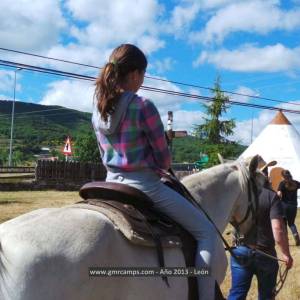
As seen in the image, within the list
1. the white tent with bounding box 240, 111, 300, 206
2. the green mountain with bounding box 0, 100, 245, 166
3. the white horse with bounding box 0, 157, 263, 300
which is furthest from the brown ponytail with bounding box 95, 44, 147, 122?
the green mountain with bounding box 0, 100, 245, 166

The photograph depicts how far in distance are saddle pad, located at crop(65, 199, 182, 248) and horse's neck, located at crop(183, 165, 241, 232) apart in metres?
0.82

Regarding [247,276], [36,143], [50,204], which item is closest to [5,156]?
[36,143]

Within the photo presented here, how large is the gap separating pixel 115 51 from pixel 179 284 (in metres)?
1.59

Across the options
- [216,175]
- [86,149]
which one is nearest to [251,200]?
[216,175]

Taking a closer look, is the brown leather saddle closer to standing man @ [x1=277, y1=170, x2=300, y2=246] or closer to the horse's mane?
the horse's mane

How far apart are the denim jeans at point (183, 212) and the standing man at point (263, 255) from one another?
6.35ft

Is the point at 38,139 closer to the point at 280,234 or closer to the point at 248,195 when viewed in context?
the point at 280,234

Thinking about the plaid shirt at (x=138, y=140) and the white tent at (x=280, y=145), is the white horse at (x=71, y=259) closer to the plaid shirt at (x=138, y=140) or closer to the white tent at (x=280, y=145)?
the plaid shirt at (x=138, y=140)

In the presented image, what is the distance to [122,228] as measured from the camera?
3029mm

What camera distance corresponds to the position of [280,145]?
75.7 ft

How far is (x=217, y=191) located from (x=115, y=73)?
5.01ft

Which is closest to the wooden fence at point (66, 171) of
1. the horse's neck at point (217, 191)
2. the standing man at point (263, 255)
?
the standing man at point (263, 255)

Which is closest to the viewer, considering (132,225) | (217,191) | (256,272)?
(132,225)

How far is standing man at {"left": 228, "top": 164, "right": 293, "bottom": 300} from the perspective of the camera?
549cm
